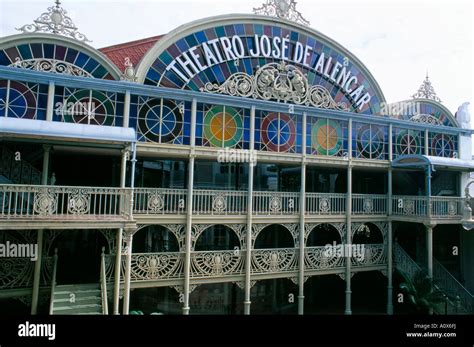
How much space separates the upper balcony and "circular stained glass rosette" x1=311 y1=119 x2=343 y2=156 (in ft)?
4.92

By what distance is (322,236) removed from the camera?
1359 centimetres

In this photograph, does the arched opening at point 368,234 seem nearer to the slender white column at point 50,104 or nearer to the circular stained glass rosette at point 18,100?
the slender white column at point 50,104

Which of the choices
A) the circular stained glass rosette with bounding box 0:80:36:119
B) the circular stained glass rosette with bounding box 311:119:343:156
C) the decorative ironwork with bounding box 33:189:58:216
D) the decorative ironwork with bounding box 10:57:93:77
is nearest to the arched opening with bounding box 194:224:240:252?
the circular stained glass rosette with bounding box 311:119:343:156

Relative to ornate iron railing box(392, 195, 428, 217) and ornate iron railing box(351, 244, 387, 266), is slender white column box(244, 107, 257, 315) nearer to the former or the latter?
ornate iron railing box(351, 244, 387, 266)

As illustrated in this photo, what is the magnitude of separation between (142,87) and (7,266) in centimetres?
539

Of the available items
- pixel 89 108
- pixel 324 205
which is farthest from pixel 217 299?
pixel 89 108

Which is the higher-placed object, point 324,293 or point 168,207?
point 168,207

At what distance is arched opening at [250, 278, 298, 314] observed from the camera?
1254cm

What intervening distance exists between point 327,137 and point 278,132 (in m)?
1.85

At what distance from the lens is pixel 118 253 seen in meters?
8.77

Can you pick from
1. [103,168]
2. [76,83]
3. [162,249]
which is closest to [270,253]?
[162,249]

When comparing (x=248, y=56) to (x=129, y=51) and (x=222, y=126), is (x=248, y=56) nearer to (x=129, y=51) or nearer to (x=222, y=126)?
(x=222, y=126)

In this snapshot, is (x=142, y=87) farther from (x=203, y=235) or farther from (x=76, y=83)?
(x=203, y=235)

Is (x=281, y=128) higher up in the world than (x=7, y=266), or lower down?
higher up
